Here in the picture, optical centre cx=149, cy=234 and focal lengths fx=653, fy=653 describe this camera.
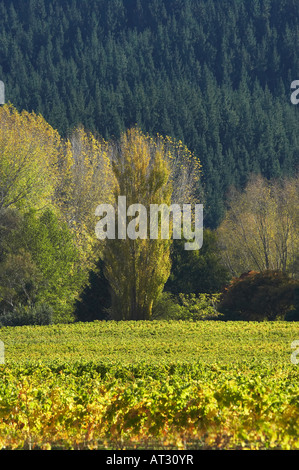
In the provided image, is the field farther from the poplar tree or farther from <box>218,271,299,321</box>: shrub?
<box>218,271,299,321</box>: shrub

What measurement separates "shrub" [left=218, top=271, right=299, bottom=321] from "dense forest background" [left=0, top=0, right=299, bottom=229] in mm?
48316

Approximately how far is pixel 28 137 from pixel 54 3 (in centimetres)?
11751

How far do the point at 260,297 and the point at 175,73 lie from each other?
103005 millimetres

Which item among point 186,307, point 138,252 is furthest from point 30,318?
point 186,307

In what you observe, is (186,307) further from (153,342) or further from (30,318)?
(153,342)

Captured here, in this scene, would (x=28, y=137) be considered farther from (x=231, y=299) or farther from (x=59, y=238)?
(x=231, y=299)

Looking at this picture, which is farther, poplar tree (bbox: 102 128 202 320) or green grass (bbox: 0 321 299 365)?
poplar tree (bbox: 102 128 202 320)

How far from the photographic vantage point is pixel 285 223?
119 feet

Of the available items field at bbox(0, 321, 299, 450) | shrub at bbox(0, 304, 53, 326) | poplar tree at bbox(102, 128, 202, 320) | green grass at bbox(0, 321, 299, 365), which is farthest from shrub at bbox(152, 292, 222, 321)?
field at bbox(0, 321, 299, 450)

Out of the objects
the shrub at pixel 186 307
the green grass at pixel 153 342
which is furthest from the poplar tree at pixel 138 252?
the green grass at pixel 153 342

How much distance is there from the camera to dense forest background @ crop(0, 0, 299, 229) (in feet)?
281

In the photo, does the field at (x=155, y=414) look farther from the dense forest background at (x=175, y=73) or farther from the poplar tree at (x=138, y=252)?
the dense forest background at (x=175, y=73)

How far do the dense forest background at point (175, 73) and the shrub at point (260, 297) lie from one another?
48.3 metres

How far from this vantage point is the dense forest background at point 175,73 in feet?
281
